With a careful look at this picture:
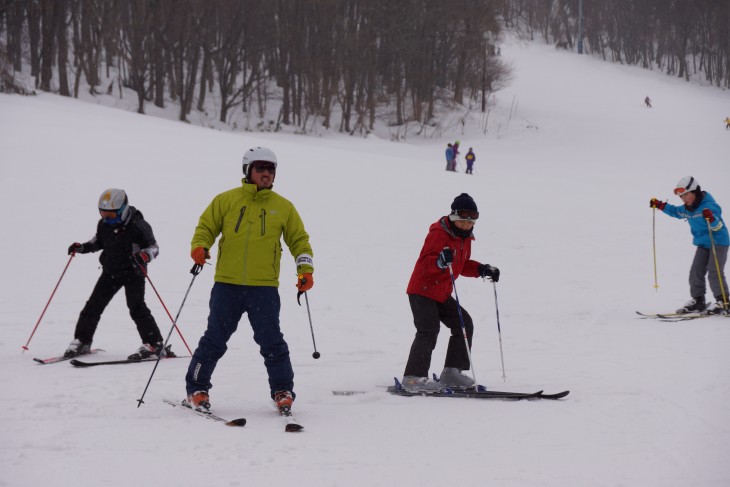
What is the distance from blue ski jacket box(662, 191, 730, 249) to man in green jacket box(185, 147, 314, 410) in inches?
241

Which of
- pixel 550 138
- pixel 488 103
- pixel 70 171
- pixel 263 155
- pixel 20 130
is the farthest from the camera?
pixel 488 103

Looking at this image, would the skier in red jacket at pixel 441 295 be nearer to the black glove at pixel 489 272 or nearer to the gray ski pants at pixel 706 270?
the black glove at pixel 489 272

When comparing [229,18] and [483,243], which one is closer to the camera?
[483,243]

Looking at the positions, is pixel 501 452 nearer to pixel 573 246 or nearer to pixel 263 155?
pixel 263 155

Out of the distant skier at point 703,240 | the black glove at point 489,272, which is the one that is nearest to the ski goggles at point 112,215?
the black glove at point 489,272

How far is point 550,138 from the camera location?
42188 mm

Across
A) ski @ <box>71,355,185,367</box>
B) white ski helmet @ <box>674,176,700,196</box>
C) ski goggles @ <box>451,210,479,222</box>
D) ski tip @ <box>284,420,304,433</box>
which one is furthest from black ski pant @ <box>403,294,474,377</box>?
white ski helmet @ <box>674,176,700,196</box>

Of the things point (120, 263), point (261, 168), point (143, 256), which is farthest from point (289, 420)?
point (120, 263)

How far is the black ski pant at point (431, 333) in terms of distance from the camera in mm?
5691

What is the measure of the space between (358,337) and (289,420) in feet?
12.8

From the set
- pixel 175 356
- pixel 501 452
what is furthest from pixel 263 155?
pixel 175 356

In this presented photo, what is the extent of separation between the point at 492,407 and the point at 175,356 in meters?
3.22

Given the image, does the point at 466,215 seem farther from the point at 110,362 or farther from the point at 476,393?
the point at 110,362

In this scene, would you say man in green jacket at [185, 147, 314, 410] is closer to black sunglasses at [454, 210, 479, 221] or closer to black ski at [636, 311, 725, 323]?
black sunglasses at [454, 210, 479, 221]
